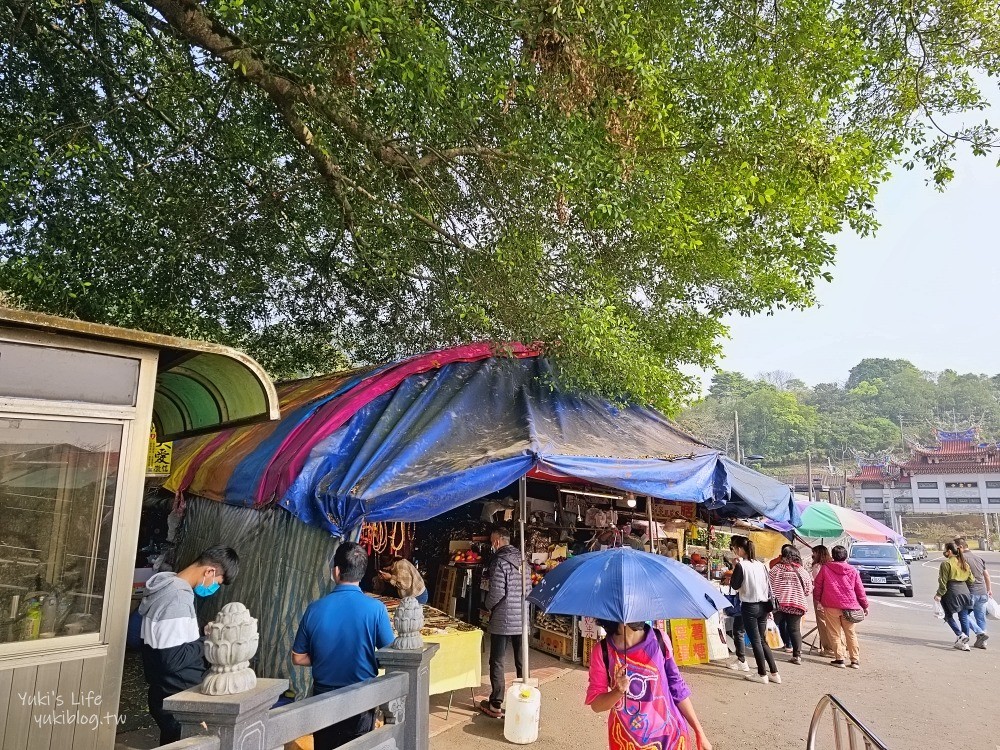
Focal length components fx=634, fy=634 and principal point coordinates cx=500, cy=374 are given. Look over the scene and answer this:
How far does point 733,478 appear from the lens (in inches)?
319

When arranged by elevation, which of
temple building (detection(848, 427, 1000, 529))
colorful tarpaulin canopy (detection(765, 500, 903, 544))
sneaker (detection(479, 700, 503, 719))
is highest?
temple building (detection(848, 427, 1000, 529))

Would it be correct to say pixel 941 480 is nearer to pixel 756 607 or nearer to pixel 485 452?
pixel 756 607

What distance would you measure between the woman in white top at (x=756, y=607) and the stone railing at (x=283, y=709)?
216 inches

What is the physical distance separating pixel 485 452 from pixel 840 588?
20.2ft

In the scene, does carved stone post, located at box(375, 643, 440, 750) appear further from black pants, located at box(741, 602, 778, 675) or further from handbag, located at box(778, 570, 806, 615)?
handbag, located at box(778, 570, 806, 615)

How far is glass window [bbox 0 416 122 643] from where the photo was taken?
387 centimetres

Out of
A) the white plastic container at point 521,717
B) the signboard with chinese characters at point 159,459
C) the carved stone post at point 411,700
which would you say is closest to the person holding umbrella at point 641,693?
the carved stone post at point 411,700

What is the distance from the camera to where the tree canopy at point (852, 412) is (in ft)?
268

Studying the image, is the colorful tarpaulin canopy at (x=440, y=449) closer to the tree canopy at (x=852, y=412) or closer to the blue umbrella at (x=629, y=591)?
the blue umbrella at (x=629, y=591)

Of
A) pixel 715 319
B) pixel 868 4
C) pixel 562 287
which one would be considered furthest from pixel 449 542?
pixel 868 4

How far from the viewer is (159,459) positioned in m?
10.2

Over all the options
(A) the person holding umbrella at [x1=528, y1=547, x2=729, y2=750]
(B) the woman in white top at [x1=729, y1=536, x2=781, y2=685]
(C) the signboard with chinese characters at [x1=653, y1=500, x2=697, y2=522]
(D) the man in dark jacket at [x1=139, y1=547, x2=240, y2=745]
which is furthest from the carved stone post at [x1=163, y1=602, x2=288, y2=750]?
(C) the signboard with chinese characters at [x1=653, y1=500, x2=697, y2=522]

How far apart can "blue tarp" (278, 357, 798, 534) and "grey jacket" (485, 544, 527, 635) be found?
1.12 meters

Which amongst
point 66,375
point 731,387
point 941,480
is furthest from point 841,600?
point 731,387
